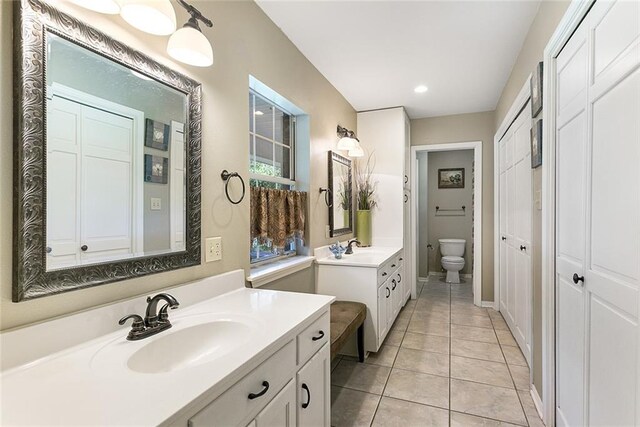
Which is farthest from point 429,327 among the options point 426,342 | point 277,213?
point 277,213

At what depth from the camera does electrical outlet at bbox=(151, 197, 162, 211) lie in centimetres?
124

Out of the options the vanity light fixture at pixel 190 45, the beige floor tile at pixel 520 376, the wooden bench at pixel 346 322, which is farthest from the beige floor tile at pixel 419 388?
the vanity light fixture at pixel 190 45

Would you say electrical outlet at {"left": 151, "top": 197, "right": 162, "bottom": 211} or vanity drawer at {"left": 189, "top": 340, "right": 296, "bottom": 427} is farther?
electrical outlet at {"left": 151, "top": 197, "right": 162, "bottom": 211}

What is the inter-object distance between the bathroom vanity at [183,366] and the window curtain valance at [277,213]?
0.58 meters

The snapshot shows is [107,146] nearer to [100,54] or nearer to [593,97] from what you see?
[100,54]

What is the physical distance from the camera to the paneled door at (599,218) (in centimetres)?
99

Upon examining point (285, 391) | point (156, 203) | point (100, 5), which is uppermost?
point (100, 5)

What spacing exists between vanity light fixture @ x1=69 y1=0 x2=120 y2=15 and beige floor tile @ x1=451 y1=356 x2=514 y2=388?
279cm

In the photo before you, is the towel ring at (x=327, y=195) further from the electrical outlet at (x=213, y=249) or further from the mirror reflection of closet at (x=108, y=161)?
the mirror reflection of closet at (x=108, y=161)

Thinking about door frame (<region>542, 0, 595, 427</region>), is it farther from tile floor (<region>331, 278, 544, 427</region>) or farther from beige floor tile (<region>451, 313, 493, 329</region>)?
beige floor tile (<region>451, 313, 493, 329</region>)

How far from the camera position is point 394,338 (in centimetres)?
296

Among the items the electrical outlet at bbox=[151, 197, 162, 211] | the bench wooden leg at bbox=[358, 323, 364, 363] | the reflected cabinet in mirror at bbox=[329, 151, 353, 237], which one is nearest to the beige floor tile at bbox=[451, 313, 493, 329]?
the bench wooden leg at bbox=[358, 323, 364, 363]

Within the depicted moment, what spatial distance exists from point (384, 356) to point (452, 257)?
308 centimetres

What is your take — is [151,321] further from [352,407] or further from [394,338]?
[394,338]
